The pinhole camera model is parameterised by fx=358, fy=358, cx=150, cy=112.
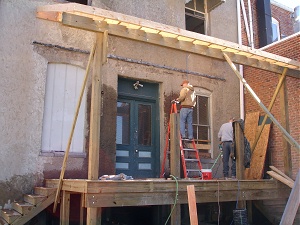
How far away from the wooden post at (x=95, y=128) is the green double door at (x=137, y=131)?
3.23 m

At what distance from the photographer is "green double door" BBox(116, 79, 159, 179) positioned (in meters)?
9.52

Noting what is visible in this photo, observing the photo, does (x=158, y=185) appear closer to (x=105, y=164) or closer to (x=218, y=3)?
(x=105, y=164)

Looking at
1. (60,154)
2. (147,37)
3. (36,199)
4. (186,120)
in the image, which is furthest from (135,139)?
(147,37)

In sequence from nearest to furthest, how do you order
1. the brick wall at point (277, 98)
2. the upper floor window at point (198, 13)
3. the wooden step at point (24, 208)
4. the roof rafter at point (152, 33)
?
the roof rafter at point (152, 33)
the wooden step at point (24, 208)
the brick wall at point (277, 98)
the upper floor window at point (198, 13)

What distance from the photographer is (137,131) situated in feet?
32.1

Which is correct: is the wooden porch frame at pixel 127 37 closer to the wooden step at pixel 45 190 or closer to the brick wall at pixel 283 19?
the wooden step at pixel 45 190

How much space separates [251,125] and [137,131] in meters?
3.75

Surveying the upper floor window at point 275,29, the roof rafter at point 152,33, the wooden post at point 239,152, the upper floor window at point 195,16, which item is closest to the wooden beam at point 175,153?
the wooden post at point 239,152

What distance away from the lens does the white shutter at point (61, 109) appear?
8547mm

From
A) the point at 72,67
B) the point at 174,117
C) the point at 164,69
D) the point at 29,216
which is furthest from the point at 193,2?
the point at 29,216

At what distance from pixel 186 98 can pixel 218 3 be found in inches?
153

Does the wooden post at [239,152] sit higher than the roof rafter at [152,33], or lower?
lower

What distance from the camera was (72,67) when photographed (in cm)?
903

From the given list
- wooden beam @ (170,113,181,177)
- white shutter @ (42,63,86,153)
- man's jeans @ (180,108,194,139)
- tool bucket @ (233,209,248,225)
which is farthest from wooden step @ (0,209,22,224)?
man's jeans @ (180,108,194,139)
